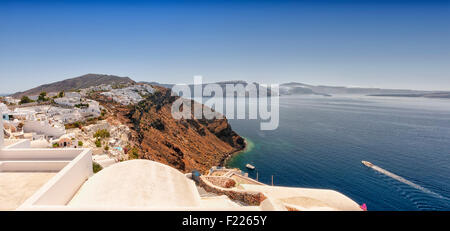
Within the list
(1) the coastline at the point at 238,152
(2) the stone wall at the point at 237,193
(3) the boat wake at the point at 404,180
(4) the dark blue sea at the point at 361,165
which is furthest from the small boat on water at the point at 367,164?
(2) the stone wall at the point at 237,193

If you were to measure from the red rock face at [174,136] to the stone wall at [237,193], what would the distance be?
40.3ft

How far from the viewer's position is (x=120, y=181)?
22.9 ft

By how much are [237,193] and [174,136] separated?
30728mm

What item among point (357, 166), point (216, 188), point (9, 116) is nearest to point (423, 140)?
point (357, 166)

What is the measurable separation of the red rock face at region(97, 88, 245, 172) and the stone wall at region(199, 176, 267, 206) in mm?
12292

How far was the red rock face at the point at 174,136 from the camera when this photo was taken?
3247 centimetres

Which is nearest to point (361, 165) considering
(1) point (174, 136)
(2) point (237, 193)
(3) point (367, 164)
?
(3) point (367, 164)

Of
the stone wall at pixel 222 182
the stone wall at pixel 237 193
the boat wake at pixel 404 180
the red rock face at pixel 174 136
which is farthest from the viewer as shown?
the red rock face at pixel 174 136

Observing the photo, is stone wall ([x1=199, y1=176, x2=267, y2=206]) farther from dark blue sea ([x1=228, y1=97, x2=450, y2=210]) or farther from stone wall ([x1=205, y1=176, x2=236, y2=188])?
dark blue sea ([x1=228, y1=97, x2=450, y2=210])

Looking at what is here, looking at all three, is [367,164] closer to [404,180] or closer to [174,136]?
[404,180]

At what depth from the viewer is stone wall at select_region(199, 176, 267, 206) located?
1364 cm

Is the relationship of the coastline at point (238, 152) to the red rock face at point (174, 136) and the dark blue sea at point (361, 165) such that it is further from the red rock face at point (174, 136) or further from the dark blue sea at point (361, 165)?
the dark blue sea at point (361, 165)

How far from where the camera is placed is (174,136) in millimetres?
42656
